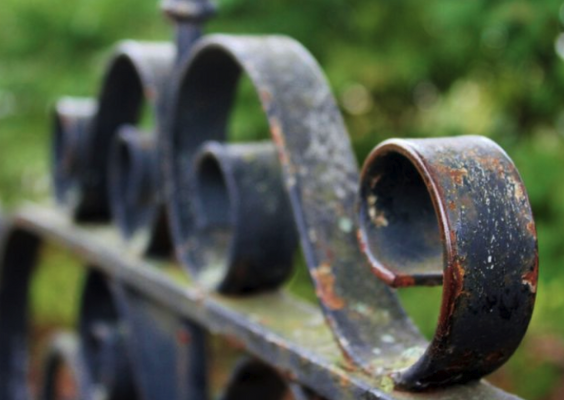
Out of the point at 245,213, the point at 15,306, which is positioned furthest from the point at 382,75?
the point at 245,213

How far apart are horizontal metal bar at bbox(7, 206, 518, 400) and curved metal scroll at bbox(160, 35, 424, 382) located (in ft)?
0.10

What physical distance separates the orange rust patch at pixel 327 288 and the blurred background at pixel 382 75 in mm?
1408

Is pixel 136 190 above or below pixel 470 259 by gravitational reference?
below

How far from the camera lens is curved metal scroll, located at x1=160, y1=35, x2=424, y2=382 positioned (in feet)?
3.09

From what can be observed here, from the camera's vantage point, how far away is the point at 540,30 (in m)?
2.17

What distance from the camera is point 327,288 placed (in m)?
0.96

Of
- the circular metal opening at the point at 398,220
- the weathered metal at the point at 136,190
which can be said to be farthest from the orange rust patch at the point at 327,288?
the weathered metal at the point at 136,190

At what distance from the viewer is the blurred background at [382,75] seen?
2500 mm

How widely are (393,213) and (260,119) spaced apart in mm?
1926

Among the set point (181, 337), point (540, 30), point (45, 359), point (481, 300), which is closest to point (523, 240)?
point (481, 300)

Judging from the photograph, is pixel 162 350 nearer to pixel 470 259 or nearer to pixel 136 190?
pixel 136 190

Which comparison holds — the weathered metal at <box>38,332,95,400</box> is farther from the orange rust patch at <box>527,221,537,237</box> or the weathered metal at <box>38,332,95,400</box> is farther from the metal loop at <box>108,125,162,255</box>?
the orange rust patch at <box>527,221,537,237</box>

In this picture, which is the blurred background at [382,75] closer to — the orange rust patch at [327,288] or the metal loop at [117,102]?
the metal loop at [117,102]

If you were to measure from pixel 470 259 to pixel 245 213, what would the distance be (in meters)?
0.39
